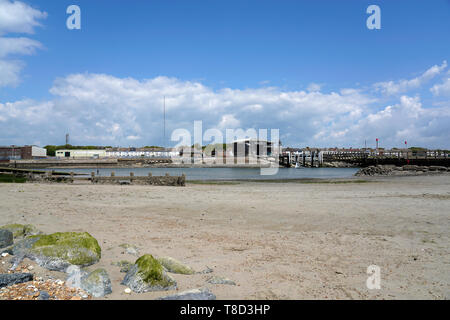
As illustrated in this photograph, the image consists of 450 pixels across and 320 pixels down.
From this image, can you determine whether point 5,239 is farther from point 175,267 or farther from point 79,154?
point 79,154

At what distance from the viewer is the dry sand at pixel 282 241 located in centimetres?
551

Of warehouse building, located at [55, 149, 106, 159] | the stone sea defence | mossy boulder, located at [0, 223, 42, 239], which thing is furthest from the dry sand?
warehouse building, located at [55, 149, 106, 159]

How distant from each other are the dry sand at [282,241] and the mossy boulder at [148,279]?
15cm

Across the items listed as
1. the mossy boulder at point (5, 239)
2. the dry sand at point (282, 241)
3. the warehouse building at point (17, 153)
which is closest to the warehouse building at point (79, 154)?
the warehouse building at point (17, 153)

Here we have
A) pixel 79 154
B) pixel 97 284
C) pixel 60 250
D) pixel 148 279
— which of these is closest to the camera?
pixel 97 284

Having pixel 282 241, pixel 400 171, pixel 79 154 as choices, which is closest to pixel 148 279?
pixel 282 241

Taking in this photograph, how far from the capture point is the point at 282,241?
8836 millimetres

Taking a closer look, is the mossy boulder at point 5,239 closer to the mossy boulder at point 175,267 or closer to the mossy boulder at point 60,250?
the mossy boulder at point 60,250

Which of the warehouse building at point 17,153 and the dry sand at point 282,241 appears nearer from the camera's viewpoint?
the dry sand at point 282,241

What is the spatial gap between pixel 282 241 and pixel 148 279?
15.7 feet

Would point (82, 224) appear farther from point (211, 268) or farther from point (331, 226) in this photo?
point (331, 226)

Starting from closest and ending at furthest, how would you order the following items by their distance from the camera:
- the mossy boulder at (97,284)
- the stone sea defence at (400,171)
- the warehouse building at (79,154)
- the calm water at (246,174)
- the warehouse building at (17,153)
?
1. the mossy boulder at (97,284)
2. the stone sea defence at (400,171)
3. the calm water at (246,174)
4. the warehouse building at (17,153)
5. the warehouse building at (79,154)

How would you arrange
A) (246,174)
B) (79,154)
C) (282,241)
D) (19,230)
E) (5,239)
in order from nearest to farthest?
(5,239)
(19,230)
(282,241)
(246,174)
(79,154)
